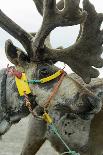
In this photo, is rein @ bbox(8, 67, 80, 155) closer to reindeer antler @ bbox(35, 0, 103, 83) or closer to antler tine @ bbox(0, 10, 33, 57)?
reindeer antler @ bbox(35, 0, 103, 83)

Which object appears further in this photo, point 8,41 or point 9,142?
point 9,142

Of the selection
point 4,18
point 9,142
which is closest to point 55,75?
point 4,18

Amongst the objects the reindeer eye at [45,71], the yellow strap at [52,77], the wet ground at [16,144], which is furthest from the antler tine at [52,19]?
the wet ground at [16,144]

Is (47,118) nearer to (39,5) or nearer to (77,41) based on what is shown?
(77,41)

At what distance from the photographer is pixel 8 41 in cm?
1102

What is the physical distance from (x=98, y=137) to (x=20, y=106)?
4.66 ft

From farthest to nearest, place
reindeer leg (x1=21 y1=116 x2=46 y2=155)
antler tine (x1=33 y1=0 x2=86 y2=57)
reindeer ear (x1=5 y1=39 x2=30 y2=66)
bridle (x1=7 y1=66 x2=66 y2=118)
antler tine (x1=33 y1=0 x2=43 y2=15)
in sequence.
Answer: reindeer leg (x1=21 y1=116 x2=46 y2=155)
antler tine (x1=33 y1=0 x2=43 y2=15)
reindeer ear (x1=5 y1=39 x2=30 y2=66)
bridle (x1=7 y1=66 x2=66 y2=118)
antler tine (x1=33 y1=0 x2=86 y2=57)

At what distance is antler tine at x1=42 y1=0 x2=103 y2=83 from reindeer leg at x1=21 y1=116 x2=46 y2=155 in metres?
1.21

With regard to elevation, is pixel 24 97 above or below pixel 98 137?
above

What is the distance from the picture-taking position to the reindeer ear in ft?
36.2

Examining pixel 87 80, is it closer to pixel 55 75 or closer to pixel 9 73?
pixel 55 75

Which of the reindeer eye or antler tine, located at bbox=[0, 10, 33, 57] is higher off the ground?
antler tine, located at bbox=[0, 10, 33, 57]

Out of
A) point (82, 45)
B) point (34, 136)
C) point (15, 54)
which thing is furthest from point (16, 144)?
point (82, 45)

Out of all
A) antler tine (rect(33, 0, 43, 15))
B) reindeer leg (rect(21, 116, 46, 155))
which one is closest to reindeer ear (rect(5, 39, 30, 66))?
antler tine (rect(33, 0, 43, 15))
